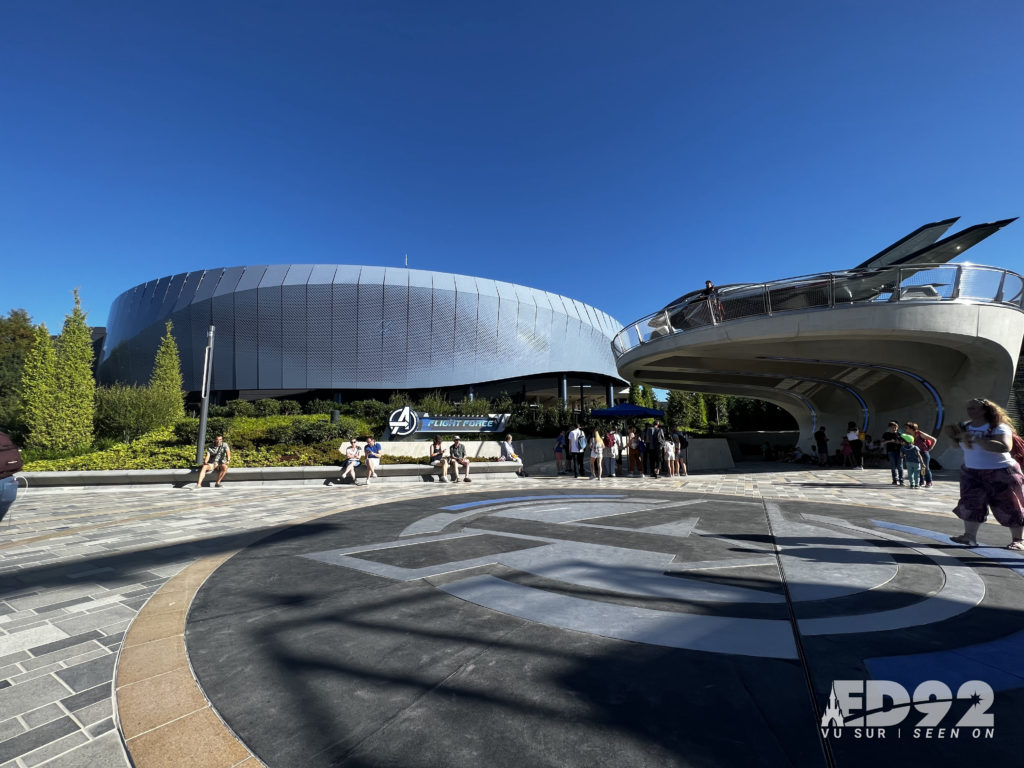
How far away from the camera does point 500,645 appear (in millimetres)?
2764

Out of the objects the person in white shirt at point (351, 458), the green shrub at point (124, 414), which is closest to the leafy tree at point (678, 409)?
the person in white shirt at point (351, 458)

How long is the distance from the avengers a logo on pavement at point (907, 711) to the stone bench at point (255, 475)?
13.0 metres

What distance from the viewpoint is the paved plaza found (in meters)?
1.89

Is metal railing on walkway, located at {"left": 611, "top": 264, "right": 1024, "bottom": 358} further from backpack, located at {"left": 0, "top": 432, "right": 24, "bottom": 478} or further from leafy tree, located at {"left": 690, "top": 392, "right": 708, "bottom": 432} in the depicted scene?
leafy tree, located at {"left": 690, "top": 392, "right": 708, "bottom": 432}

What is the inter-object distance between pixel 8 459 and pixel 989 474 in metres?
12.1

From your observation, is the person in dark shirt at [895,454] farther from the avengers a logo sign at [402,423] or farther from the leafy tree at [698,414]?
the leafy tree at [698,414]

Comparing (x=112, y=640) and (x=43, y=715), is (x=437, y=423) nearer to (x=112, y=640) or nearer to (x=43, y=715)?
(x=112, y=640)

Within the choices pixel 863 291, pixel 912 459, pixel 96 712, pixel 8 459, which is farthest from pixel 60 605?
pixel 863 291

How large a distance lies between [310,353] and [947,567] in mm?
39063

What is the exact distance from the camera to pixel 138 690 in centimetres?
238

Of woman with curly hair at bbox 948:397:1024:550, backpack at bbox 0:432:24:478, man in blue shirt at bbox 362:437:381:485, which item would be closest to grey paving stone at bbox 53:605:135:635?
backpack at bbox 0:432:24:478

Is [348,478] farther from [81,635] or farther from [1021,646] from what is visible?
[1021,646]

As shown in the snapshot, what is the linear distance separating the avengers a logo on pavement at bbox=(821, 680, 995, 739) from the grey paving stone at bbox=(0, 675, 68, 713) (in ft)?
12.2

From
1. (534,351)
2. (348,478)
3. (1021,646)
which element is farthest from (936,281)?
(534,351)
